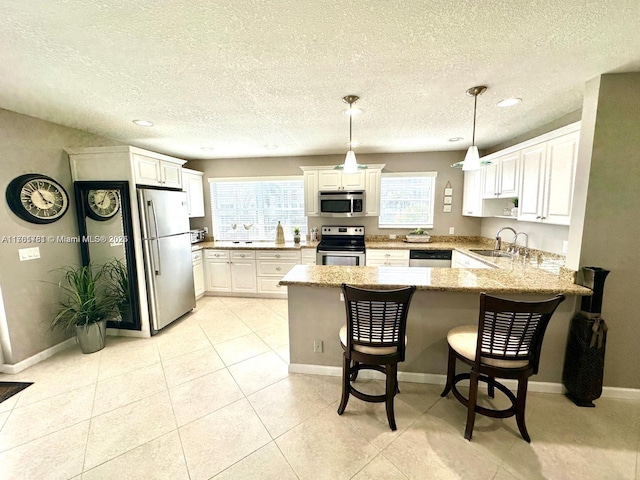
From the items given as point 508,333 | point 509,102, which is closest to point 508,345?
point 508,333

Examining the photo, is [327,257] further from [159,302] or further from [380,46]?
[380,46]

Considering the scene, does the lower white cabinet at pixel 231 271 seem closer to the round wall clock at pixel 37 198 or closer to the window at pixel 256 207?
the window at pixel 256 207

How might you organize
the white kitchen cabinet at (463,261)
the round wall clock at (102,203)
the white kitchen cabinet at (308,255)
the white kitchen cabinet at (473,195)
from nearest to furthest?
1. the round wall clock at (102,203)
2. the white kitchen cabinet at (463,261)
3. the white kitchen cabinet at (473,195)
4. the white kitchen cabinet at (308,255)

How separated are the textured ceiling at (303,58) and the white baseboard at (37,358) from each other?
237cm

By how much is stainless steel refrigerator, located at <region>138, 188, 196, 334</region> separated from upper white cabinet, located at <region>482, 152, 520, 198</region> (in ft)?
13.8

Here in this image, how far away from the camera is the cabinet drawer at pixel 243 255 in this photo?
171 inches

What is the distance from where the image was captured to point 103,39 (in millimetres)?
1418

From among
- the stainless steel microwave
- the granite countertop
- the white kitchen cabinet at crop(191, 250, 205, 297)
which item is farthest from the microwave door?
the white kitchen cabinet at crop(191, 250, 205, 297)

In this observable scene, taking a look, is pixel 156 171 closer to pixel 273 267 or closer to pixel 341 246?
pixel 273 267

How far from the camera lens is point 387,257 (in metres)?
4.09

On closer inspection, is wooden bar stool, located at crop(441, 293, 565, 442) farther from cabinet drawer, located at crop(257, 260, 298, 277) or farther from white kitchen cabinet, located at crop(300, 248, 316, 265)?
cabinet drawer, located at crop(257, 260, 298, 277)

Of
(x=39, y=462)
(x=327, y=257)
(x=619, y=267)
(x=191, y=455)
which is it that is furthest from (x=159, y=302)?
(x=619, y=267)

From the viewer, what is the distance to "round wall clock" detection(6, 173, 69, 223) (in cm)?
242

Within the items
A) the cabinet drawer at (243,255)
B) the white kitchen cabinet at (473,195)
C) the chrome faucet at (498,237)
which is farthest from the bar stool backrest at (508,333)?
the cabinet drawer at (243,255)
